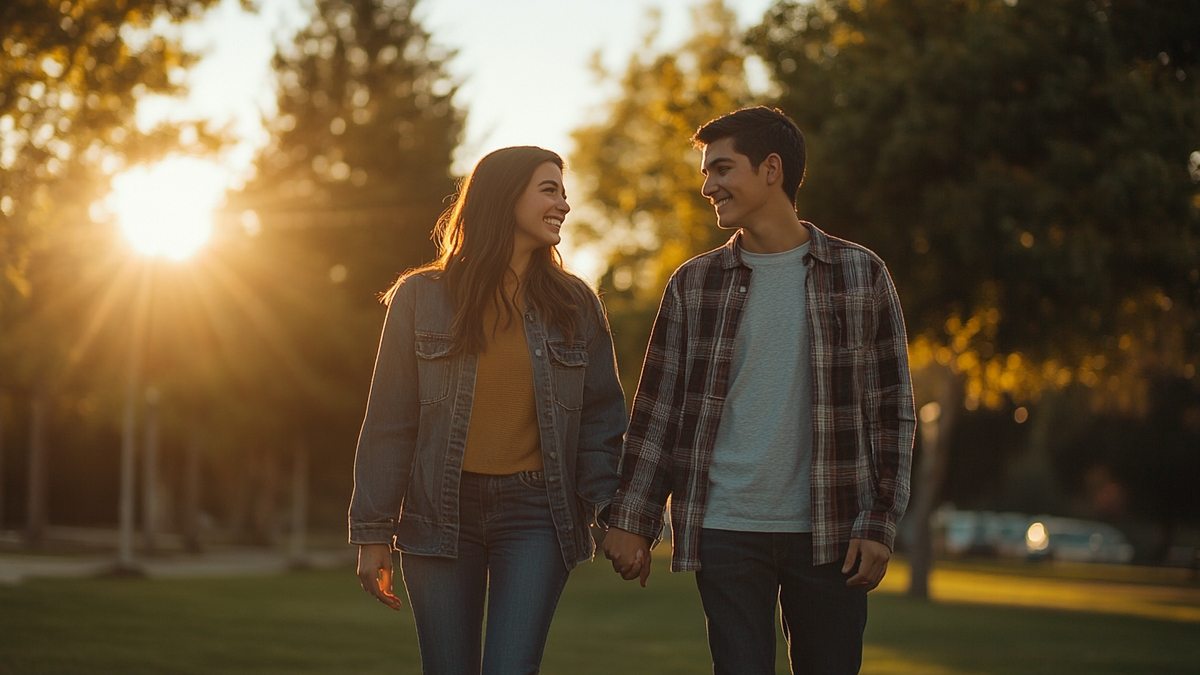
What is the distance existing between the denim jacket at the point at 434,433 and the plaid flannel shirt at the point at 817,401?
0.18 meters

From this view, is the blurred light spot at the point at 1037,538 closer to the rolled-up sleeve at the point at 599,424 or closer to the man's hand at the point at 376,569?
the rolled-up sleeve at the point at 599,424

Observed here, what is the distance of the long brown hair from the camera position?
4.07 m

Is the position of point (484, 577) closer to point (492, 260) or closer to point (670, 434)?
point (670, 434)

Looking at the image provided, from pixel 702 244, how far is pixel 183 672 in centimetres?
1344

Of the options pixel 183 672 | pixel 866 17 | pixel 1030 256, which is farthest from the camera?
pixel 866 17

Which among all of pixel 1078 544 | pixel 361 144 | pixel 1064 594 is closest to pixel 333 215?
pixel 361 144

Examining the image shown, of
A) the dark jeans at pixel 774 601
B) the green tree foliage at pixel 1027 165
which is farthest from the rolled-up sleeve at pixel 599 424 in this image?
the green tree foliage at pixel 1027 165

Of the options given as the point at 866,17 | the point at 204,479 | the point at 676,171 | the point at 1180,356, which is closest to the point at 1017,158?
the point at 866,17

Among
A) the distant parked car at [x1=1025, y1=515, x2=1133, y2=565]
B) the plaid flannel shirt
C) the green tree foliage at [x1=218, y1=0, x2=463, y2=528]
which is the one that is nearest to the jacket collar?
the plaid flannel shirt

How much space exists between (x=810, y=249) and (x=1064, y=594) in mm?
28598

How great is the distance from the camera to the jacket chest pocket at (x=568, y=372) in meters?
4.11

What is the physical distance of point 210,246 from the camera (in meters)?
29.7

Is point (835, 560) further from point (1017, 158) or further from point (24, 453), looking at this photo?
point (24, 453)

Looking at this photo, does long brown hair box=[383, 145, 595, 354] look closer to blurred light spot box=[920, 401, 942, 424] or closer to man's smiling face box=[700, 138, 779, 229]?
man's smiling face box=[700, 138, 779, 229]
